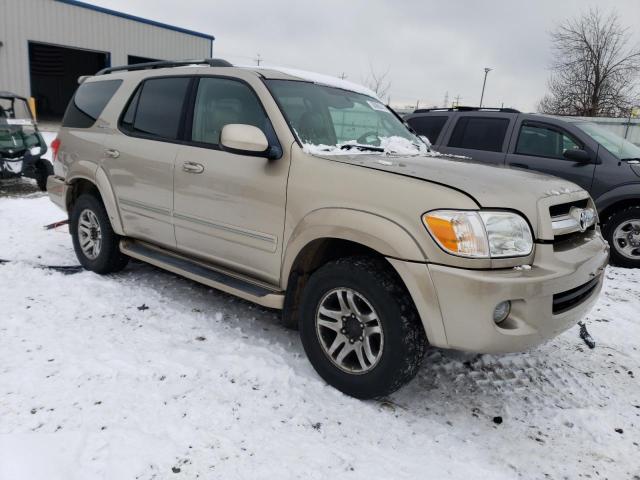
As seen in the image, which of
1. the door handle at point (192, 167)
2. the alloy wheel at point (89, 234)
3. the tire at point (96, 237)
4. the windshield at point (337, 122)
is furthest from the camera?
the alloy wheel at point (89, 234)

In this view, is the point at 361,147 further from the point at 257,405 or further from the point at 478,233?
the point at 257,405

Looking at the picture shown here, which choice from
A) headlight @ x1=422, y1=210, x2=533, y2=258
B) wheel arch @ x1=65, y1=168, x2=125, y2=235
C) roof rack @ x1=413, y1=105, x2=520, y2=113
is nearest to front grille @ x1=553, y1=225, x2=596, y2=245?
headlight @ x1=422, y1=210, x2=533, y2=258

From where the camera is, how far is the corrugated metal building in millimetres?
18719

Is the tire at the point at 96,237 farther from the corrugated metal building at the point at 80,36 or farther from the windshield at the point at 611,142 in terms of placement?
the corrugated metal building at the point at 80,36

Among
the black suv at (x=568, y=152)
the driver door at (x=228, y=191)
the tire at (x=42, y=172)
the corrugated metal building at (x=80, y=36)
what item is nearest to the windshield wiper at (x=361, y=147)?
the driver door at (x=228, y=191)

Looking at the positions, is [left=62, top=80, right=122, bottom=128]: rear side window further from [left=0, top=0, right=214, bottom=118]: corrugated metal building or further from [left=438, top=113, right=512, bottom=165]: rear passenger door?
[left=0, top=0, right=214, bottom=118]: corrugated metal building

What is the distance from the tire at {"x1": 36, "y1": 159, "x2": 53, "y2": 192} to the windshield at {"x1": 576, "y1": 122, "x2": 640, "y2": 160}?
29.6ft

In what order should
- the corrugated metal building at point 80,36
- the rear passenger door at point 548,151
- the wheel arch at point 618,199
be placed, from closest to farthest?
the wheel arch at point 618,199, the rear passenger door at point 548,151, the corrugated metal building at point 80,36

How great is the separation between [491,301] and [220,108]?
2341mm

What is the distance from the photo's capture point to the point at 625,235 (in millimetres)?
6039

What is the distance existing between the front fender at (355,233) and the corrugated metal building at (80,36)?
2088 centimetres

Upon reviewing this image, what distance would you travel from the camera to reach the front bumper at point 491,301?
2.29 m

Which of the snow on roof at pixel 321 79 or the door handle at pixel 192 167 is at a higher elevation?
the snow on roof at pixel 321 79

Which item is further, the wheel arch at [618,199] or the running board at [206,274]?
the wheel arch at [618,199]
